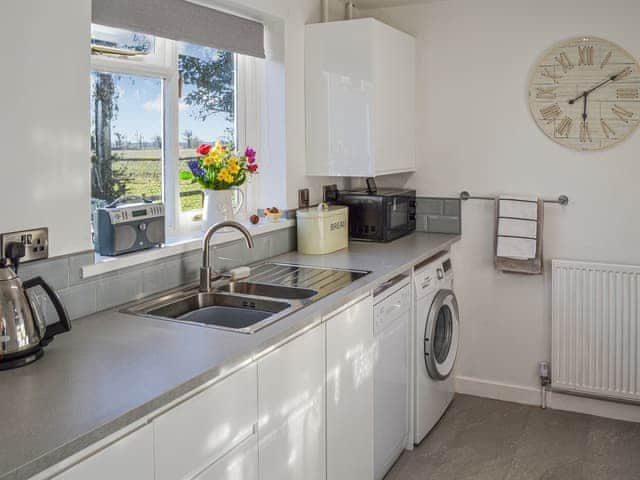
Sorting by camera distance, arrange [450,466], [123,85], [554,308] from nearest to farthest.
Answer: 1. [123,85]
2. [450,466]
3. [554,308]

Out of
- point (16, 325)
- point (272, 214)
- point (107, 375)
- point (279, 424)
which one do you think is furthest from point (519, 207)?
point (16, 325)

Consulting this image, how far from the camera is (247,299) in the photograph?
251cm

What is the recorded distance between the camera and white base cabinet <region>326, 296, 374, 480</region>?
248 centimetres

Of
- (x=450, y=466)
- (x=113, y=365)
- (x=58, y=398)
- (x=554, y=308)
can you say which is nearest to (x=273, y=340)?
(x=113, y=365)

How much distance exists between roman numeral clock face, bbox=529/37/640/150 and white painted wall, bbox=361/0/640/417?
0.06 m

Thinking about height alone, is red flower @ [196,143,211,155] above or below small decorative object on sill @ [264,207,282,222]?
above

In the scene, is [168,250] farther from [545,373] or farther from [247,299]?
[545,373]

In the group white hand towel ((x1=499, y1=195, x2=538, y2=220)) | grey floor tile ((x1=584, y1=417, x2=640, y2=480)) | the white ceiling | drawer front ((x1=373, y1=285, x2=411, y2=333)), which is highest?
the white ceiling

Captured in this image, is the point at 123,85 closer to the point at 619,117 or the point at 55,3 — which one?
the point at 55,3

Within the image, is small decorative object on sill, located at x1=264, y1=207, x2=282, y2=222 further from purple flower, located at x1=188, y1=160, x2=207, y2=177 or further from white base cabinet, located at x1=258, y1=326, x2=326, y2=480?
white base cabinet, located at x1=258, y1=326, x2=326, y2=480

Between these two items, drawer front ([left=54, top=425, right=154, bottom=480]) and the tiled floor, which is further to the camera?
the tiled floor

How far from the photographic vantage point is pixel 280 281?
277 cm

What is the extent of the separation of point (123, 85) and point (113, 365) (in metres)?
1.32

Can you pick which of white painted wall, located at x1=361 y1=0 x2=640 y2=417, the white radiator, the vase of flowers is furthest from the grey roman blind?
the white radiator
